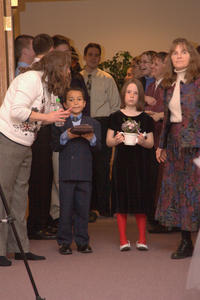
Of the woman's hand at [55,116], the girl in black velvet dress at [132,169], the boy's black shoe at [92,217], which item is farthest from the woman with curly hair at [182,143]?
the boy's black shoe at [92,217]

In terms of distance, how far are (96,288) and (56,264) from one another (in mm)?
645

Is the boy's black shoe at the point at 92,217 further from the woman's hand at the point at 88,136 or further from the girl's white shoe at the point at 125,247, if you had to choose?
the woman's hand at the point at 88,136

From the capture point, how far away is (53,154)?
4723mm

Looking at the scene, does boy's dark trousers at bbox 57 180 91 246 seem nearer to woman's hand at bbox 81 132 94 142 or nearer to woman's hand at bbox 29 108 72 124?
woman's hand at bbox 81 132 94 142

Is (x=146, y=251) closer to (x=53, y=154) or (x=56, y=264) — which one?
(x=56, y=264)

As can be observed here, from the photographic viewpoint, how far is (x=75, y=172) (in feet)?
13.2

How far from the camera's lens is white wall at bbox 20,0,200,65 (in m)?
8.73

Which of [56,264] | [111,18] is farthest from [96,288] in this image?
[111,18]

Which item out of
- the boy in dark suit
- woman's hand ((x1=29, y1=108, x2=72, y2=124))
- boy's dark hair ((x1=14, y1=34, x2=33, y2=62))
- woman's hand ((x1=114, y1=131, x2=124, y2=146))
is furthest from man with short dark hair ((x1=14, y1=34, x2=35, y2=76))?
woman's hand ((x1=29, y1=108, x2=72, y2=124))

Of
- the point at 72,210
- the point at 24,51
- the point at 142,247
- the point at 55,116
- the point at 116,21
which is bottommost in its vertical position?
the point at 142,247

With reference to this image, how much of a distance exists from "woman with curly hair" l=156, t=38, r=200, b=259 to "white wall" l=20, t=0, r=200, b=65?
4.96m

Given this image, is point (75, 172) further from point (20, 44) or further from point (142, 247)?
point (20, 44)

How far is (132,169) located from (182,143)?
1.77ft

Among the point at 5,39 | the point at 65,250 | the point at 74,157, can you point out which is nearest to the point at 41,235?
the point at 65,250
